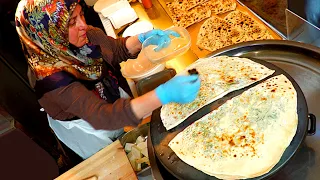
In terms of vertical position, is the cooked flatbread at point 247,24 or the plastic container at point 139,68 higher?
the plastic container at point 139,68

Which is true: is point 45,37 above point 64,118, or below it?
above

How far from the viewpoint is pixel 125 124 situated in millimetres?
1603

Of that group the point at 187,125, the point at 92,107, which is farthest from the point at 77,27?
the point at 187,125

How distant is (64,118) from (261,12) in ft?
3.93

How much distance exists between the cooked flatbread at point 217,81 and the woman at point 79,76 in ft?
0.12

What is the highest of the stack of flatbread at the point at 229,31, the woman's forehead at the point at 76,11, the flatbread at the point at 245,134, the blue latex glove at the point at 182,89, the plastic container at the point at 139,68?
the woman's forehead at the point at 76,11

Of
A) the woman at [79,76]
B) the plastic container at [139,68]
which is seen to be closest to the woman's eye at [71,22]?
the woman at [79,76]

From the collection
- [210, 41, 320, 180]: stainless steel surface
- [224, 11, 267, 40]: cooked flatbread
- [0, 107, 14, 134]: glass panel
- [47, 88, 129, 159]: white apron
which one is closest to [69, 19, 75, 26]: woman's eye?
[47, 88, 129, 159]: white apron

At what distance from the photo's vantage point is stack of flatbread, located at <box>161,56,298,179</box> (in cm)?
116

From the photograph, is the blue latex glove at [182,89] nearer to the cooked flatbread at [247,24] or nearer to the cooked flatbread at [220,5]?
the cooked flatbread at [247,24]

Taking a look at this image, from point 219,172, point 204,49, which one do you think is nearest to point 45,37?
point 204,49

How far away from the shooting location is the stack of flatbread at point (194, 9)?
89.9 inches

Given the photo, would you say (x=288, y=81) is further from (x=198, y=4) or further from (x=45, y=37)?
(x=198, y=4)

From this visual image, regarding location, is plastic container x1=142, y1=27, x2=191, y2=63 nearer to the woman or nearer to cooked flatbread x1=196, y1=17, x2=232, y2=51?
the woman
